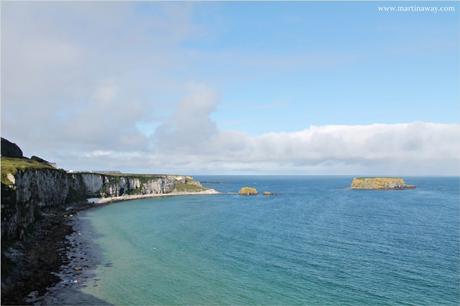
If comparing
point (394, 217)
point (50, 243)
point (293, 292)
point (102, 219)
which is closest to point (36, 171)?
point (102, 219)

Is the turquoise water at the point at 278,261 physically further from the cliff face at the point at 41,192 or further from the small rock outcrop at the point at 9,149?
the small rock outcrop at the point at 9,149

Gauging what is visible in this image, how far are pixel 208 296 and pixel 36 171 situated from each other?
3001 inches

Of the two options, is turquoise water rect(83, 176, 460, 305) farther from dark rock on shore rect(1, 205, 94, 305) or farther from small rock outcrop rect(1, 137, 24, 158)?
small rock outcrop rect(1, 137, 24, 158)

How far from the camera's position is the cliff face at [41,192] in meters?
65.7

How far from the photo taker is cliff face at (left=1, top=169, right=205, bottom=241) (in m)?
65.7

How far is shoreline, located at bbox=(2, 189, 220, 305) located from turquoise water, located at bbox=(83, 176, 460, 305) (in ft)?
10.4

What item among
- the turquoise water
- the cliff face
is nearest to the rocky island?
the cliff face

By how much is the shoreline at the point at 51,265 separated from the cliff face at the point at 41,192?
11.5 ft

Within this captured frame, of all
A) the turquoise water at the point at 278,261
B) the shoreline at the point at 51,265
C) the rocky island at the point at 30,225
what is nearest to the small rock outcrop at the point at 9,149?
the rocky island at the point at 30,225

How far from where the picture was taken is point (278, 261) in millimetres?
67125

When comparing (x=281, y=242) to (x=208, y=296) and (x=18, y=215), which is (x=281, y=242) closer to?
(x=208, y=296)

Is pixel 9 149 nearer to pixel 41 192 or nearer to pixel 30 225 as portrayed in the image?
pixel 41 192

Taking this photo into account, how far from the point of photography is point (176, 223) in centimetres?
11144

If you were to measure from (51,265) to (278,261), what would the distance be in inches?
1486
